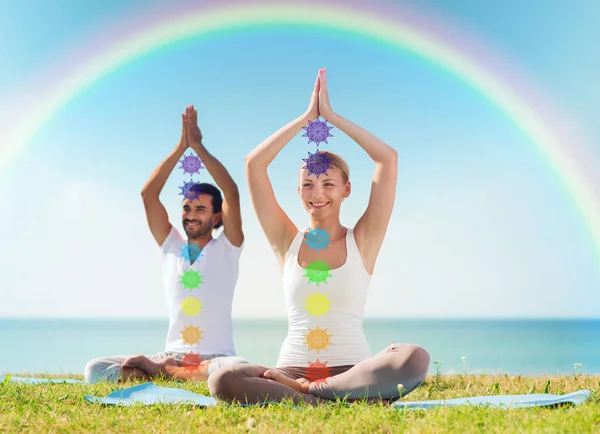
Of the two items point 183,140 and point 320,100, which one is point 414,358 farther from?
point 183,140

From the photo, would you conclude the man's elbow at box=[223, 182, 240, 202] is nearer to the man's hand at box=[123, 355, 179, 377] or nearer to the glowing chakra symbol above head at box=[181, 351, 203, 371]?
the glowing chakra symbol above head at box=[181, 351, 203, 371]

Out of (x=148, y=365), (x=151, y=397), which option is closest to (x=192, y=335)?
(x=148, y=365)

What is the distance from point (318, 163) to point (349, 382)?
1.58 meters

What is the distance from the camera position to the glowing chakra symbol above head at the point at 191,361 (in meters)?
6.27

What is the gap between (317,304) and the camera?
4.32 meters

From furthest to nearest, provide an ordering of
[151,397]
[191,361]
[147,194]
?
[147,194]
[191,361]
[151,397]

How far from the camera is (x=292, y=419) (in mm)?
3449

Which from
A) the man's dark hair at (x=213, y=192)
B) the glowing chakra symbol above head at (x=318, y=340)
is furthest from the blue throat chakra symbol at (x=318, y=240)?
the man's dark hair at (x=213, y=192)

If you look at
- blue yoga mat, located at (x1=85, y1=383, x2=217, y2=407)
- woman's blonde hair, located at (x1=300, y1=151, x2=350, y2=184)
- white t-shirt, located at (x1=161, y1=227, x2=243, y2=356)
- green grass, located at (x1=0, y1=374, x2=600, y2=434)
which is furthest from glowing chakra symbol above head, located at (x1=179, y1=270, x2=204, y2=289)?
woman's blonde hair, located at (x1=300, y1=151, x2=350, y2=184)

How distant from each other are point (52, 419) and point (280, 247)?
74.4 inches

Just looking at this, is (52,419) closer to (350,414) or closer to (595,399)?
(350,414)

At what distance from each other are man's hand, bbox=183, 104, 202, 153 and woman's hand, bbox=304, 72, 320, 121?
2004mm

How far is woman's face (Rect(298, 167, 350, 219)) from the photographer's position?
4547 mm

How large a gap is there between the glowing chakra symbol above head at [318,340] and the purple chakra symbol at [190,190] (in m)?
2.93
